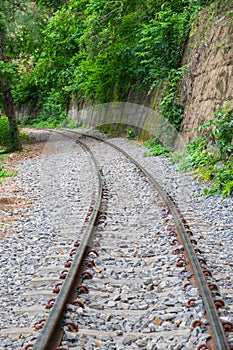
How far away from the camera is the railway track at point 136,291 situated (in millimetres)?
3260

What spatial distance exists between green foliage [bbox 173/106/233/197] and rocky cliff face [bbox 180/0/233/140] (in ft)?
2.50

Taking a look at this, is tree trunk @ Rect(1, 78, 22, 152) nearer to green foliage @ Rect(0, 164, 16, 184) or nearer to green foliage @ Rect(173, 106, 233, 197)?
green foliage @ Rect(0, 164, 16, 184)

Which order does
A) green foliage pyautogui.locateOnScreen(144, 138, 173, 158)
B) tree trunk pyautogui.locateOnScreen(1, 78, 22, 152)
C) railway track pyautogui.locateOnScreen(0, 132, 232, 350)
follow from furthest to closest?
tree trunk pyautogui.locateOnScreen(1, 78, 22, 152)
green foliage pyautogui.locateOnScreen(144, 138, 173, 158)
railway track pyautogui.locateOnScreen(0, 132, 232, 350)

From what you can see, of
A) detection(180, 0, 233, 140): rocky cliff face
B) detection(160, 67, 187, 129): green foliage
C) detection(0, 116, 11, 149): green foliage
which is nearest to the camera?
detection(180, 0, 233, 140): rocky cliff face

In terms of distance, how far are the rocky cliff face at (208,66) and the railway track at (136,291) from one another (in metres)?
4.81

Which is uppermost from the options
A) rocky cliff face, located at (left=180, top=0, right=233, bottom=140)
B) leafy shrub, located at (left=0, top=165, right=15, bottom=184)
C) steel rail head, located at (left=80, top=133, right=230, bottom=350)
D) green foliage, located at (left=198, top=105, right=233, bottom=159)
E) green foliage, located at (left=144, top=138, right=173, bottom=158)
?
rocky cliff face, located at (left=180, top=0, right=233, bottom=140)

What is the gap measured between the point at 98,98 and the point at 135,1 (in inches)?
378

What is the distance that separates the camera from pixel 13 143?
667 inches

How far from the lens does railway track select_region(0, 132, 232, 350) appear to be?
10.7ft

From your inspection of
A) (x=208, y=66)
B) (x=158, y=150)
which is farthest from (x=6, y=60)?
(x=208, y=66)

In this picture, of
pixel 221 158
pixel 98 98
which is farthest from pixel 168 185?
pixel 98 98

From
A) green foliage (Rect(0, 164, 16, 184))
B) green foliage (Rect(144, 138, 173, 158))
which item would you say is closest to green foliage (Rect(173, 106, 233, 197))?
green foliage (Rect(144, 138, 173, 158))

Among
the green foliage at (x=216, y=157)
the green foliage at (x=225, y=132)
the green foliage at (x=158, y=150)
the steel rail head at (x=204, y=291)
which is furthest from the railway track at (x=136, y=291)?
the green foliage at (x=158, y=150)

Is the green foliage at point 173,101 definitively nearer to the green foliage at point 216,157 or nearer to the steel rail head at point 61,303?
the green foliage at point 216,157
